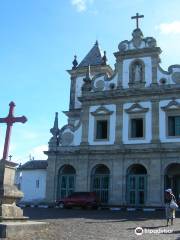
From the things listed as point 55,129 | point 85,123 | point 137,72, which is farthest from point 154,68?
point 55,129

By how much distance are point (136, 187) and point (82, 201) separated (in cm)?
493

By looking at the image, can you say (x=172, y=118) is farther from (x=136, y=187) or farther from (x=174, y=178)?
(x=136, y=187)

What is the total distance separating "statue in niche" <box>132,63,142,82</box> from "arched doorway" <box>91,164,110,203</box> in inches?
310

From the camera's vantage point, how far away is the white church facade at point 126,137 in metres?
30.6

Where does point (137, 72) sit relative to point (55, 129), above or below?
above

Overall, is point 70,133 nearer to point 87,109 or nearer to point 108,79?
point 87,109

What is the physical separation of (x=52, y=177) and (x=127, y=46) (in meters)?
13.1

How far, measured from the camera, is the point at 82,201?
28.6m

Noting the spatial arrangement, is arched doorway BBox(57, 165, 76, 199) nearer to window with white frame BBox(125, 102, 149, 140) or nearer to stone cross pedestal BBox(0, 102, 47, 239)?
window with white frame BBox(125, 102, 149, 140)

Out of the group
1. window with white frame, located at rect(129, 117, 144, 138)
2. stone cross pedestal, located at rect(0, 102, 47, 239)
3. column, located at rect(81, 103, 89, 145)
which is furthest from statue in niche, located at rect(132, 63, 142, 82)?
stone cross pedestal, located at rect(0, 102, 47, 239)

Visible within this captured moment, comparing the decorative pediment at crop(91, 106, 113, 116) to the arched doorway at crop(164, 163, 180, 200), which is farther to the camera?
the decorative pediment at crop(91, 106, 113, 116)

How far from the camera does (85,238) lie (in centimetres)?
1052

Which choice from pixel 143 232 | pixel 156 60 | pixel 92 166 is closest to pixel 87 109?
pixel 92 166

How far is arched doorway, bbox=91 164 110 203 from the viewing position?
1262 inches
